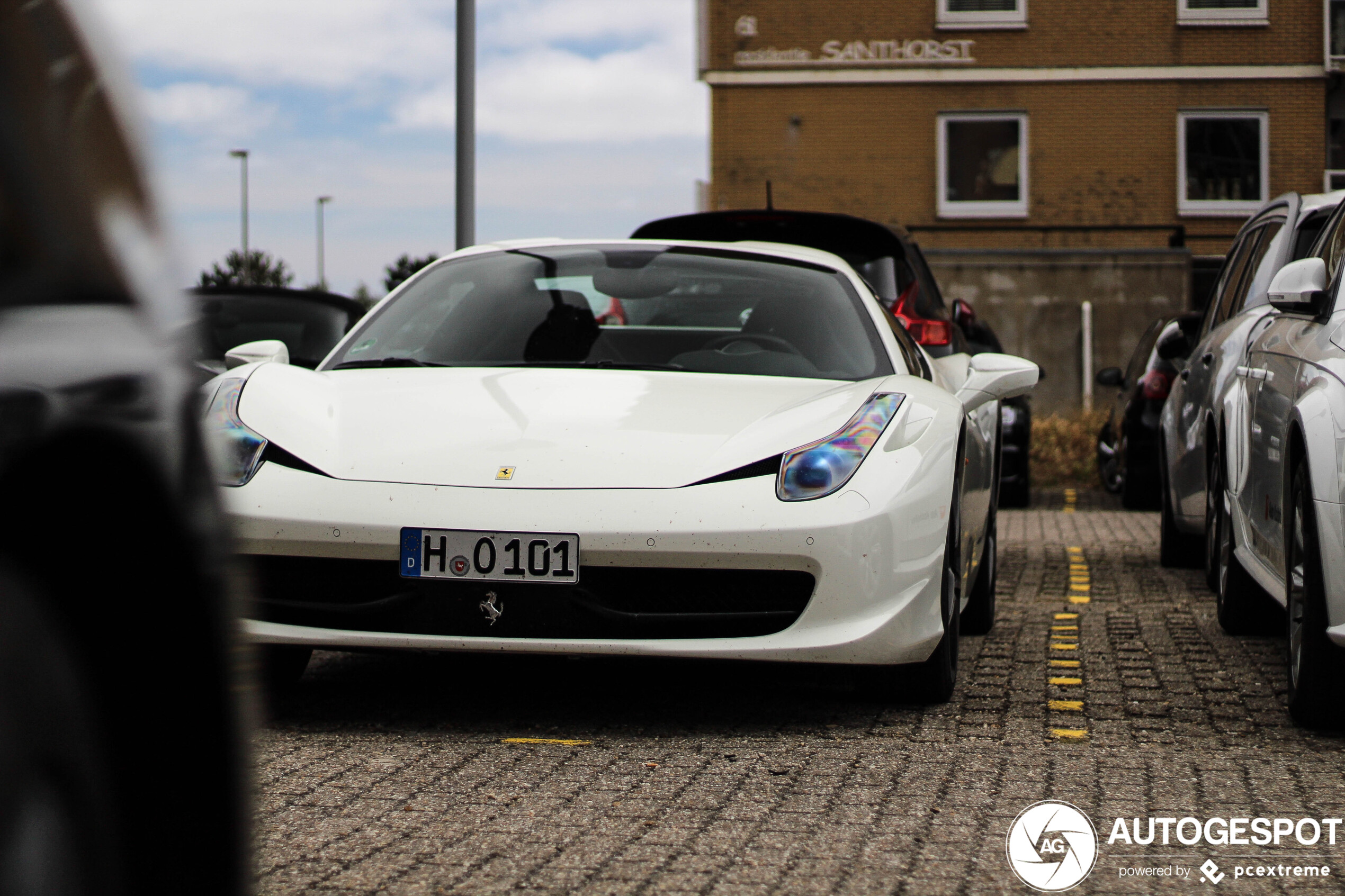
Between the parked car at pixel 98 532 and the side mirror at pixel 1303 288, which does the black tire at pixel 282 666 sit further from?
the side mirror at pixel 1303 288

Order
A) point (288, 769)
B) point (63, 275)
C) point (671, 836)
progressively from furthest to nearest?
point (288, 769), point (671, 836), point (63, 275)

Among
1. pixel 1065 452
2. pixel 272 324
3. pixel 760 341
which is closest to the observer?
pixel 760 341

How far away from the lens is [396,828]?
329cm

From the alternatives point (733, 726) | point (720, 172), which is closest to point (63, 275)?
point (733, 726)

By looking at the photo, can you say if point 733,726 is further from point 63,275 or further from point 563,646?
point 63,275

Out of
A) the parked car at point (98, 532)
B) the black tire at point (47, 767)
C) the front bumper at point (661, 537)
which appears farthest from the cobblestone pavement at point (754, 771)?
the black tire at point (47, 767)

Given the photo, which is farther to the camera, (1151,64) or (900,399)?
(1151,64)

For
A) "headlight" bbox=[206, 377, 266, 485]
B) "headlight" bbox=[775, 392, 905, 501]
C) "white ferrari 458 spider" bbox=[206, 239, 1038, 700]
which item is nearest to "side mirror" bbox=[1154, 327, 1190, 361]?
"white ferrari 458 spider" bbox=[206, 239, 1038, 700]

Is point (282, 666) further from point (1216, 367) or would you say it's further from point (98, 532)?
point (1216, 367)

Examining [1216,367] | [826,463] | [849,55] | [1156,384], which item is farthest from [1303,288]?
[849,55]

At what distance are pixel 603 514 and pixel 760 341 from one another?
1413 mm

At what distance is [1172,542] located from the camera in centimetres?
833

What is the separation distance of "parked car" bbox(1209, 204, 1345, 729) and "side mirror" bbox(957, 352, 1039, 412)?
2.41 ft

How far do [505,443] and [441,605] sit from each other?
1.51 feet
